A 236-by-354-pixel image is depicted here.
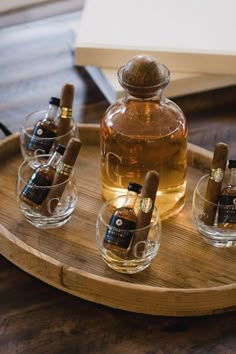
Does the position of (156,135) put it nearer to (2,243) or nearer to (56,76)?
(2,243)

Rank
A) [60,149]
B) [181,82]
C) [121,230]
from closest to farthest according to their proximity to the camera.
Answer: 1. [121,230]
2. [60,149]
3. [181,82]

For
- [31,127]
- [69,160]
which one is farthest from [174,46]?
[69,160]

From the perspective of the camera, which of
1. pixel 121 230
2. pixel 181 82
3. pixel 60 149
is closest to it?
pixel 121 230

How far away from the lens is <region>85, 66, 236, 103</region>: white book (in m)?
1.20

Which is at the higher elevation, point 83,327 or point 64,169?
point 64,169

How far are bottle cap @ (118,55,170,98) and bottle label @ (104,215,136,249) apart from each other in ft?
0.54

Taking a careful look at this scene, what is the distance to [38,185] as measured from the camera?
893 millimetres

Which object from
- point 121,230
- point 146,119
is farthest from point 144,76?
point 121,230

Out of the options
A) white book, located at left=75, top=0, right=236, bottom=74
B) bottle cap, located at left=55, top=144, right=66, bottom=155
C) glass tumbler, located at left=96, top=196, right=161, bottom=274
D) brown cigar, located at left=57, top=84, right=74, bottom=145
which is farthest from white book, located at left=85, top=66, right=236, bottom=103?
glass tumbler, located at left=96, top=196, right=161, bottom=274

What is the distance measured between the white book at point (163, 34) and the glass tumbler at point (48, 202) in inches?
14.9

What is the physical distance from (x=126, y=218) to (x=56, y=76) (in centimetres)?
55

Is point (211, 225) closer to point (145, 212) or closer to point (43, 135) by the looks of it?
point (145, 212)

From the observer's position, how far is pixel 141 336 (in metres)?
0.82

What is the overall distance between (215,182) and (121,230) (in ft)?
0.48
